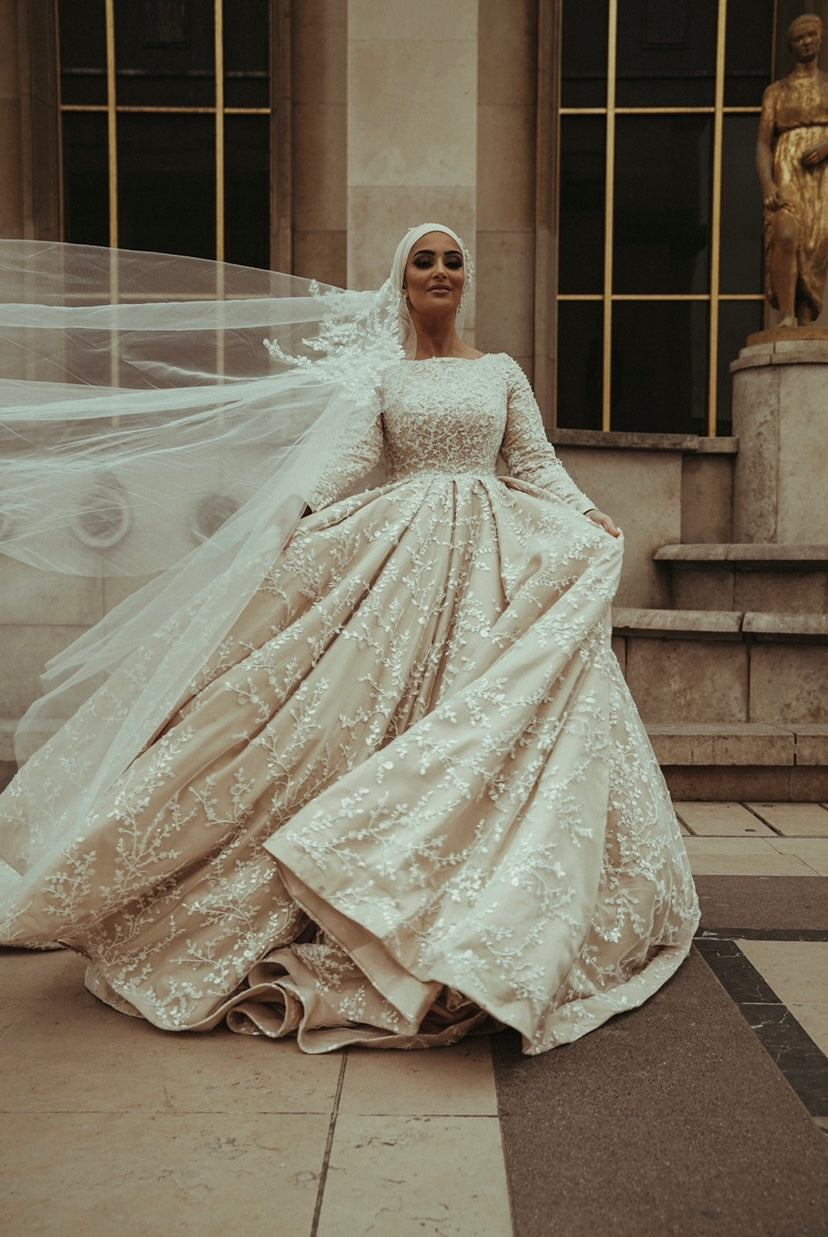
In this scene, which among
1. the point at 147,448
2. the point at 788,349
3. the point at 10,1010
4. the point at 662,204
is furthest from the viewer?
the point at 662,204

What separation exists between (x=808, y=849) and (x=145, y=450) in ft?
9.75

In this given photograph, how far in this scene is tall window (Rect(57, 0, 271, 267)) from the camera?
10.1 metres

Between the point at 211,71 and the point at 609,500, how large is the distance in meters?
5.83

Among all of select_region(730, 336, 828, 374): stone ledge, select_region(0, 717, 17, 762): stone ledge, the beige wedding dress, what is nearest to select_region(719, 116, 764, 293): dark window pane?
select_region(730, 336, 828, 374): stone ledge

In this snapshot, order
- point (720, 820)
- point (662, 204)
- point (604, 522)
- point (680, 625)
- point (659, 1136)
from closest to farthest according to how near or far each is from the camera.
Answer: point (659, 1136), point (604, 522), point (720, 820), point (680, 625), point (662, 204)

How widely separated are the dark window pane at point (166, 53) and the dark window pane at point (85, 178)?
1.37 ft

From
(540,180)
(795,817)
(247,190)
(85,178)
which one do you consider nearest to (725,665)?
(795,817)

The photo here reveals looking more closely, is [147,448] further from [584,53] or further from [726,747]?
[584,53]

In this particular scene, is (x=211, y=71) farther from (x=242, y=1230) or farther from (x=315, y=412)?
(x=242, y=1230)

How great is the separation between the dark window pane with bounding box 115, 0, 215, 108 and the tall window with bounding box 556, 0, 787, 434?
319 cm

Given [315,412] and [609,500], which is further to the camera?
[609,500]

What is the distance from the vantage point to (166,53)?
10.2 metres

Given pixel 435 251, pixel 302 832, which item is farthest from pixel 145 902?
pixel 435 251

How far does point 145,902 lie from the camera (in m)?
2.78
